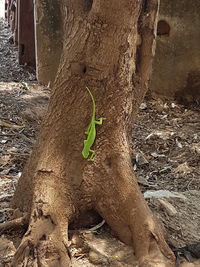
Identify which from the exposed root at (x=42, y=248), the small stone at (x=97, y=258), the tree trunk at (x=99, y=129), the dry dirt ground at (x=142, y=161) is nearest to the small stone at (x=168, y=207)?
the dry dirt ground at (x=142, y=161)

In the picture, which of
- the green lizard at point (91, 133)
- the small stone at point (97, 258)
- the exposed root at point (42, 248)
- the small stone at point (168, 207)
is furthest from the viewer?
the small stone at point (168, 207)

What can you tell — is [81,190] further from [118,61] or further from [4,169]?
[4,169]

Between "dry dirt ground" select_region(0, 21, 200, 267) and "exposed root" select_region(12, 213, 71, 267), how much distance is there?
131mm

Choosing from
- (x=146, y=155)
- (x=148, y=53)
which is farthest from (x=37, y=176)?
(x=146, y=155)

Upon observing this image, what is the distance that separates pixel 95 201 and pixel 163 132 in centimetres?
261

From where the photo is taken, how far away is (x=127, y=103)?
98.8 inches

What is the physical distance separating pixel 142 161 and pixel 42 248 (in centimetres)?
213

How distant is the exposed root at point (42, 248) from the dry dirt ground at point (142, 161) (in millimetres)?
131

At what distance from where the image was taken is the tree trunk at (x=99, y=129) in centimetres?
239

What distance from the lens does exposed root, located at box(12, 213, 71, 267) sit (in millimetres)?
2197

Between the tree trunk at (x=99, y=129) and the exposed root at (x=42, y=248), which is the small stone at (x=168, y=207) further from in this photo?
the exposed root at (x=42, y=248)

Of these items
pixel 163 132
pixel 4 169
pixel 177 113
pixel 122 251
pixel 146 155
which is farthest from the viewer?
pixel 177 113

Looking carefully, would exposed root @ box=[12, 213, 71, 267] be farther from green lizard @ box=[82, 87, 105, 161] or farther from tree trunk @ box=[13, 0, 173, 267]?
green lizard @ box=[82, 87, 105, 161]

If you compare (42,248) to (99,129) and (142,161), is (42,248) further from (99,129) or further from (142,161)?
(142,161)
